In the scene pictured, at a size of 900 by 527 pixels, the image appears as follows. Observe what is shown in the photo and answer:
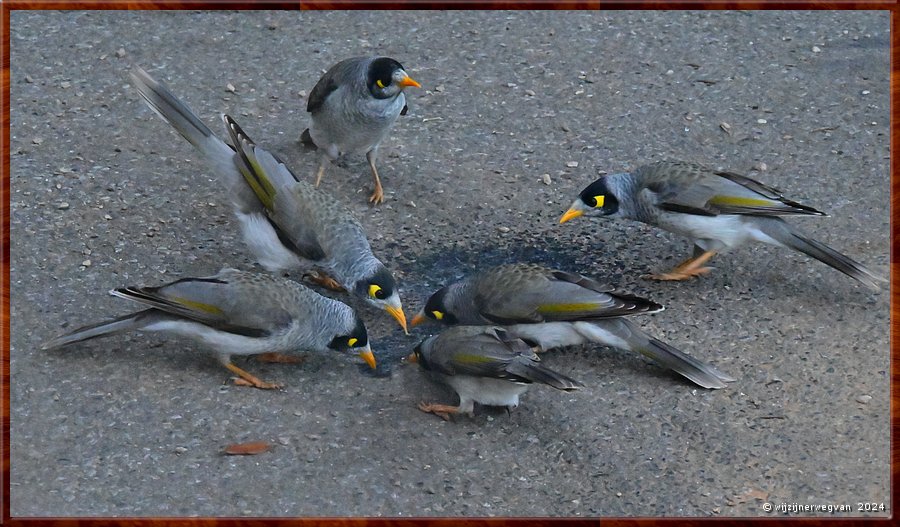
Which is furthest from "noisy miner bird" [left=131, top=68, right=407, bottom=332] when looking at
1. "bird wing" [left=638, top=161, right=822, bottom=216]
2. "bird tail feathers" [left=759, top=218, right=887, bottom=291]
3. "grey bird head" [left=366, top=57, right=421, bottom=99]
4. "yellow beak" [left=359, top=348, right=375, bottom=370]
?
"bird tail feathers" [left=759, top=218, right=887, bottom=291]

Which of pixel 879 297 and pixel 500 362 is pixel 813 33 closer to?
pixel 879 297

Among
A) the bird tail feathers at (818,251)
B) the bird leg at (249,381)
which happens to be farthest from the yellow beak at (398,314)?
the bird tail feathers at (818,251)

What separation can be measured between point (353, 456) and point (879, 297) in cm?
333

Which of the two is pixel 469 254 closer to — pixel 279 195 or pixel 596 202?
pixel 596 202

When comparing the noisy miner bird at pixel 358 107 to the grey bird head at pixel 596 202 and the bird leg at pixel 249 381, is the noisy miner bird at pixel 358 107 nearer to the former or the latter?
the grey bird head at pixel 596 202

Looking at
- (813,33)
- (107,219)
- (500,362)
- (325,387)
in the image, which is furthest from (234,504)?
(813,33)

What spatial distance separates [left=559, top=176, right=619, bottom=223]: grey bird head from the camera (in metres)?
6.99

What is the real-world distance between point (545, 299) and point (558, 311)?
10cm

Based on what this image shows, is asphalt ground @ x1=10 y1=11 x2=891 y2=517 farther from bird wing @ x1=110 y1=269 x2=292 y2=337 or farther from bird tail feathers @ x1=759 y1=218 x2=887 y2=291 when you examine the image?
bird wing @ x1=110 y1=269 x2=292 y2=337

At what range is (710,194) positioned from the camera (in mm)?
6812

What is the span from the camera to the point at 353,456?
18.1 feet

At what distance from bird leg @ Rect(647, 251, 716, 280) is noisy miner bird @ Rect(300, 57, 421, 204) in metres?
1.95

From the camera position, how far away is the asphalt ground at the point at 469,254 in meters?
5.41

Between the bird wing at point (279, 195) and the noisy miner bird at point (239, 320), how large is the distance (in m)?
0.53
